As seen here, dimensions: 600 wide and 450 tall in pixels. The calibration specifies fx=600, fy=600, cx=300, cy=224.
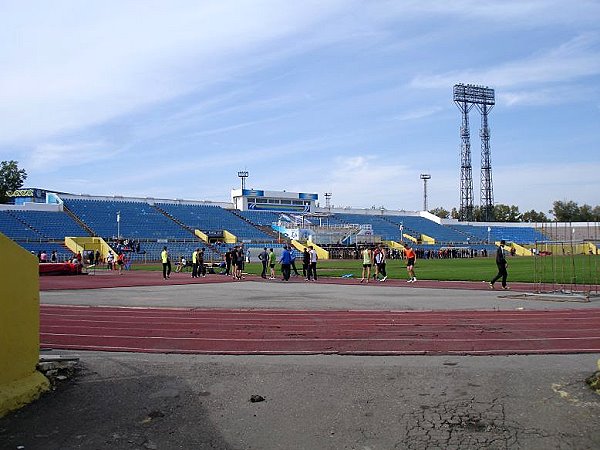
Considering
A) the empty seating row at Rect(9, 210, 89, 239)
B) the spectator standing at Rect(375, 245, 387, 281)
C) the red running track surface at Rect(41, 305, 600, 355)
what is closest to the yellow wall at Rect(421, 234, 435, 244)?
the empty seating row at Rect(9, 210, 89, 239)

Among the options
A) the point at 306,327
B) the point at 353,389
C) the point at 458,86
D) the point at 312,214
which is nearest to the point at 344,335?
the point at 306,327

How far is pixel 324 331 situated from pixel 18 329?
17.3ft

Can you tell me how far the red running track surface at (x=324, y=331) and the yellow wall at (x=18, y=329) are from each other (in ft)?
7.58

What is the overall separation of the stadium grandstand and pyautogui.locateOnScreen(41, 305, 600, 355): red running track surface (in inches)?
1202

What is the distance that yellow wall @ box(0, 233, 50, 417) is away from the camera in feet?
19.3

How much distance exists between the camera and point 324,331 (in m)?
10.2

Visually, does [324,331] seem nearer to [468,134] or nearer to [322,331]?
[322,331]

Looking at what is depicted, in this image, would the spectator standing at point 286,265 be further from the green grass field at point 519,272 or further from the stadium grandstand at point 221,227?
the stadium grandstand at point 221,227

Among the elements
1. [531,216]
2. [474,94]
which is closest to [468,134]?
[474,94]

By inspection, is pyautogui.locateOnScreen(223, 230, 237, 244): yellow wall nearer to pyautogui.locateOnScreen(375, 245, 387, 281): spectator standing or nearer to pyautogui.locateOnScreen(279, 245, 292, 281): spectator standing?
pyautogui.locateOnScreen(279, 245, 292, 281): spectator standing

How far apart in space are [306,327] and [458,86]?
81992 mm

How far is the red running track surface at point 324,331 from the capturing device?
862 centimetres

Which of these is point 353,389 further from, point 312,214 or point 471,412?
point 312,214

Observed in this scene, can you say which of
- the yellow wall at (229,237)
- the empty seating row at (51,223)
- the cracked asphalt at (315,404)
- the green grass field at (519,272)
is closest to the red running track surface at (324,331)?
the cracked asphalt at (315,404)
